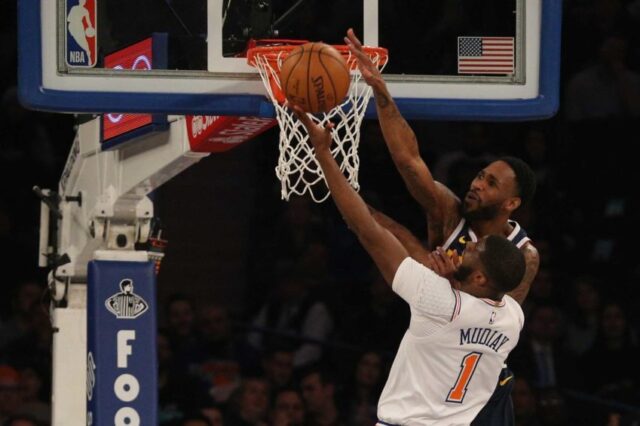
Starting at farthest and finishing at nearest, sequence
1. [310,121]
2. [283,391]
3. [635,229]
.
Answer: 1. [635,229]
2. [283,391]
3. [310,121]

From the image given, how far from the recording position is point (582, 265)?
1189cm

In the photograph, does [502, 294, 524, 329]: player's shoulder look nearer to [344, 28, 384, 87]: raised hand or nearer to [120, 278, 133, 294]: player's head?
[344, 28, 384, 87]: raised hand

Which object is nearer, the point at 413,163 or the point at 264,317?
the point at 413,163

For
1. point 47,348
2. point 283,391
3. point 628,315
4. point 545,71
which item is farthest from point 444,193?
point 628,315

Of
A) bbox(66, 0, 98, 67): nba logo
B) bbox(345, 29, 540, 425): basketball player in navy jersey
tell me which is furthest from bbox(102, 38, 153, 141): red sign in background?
bbox(345, 29, 540, 425): basketball player in navy jersey

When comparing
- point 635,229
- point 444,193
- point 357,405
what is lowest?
point 357,405

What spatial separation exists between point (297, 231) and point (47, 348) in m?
2.31

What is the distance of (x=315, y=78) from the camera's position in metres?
5.50

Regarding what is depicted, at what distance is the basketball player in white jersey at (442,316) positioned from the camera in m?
5.49

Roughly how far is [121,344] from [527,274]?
189 centimetres

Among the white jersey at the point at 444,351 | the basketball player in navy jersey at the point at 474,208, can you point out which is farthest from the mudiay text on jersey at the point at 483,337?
the basketball player in navy jersey at the point at 474,208

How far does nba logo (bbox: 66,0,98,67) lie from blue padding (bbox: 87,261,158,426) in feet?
4.20

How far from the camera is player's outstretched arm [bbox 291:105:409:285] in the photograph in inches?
211

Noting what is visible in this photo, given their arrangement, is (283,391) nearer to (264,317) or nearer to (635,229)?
(264,317)
